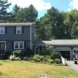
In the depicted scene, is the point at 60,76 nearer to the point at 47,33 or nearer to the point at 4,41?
the point at 4,41

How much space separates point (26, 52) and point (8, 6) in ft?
163

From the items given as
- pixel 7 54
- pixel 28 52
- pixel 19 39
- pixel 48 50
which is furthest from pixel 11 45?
pixel 48 50

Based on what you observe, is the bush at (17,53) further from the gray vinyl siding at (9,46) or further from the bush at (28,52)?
the gray vinyl siding at (9,46)

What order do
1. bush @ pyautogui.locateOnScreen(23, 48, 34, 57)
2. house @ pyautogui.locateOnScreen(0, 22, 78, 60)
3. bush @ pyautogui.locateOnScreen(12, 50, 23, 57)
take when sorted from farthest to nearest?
house @ pyautogui.locateOnScreen(0, 22, 78, 60) → bush @ pyautogui.locateOnScreen(23, 48, 34, 57) → bush @ pyautogui.locateOnScreen(12, 50, 23, 57)

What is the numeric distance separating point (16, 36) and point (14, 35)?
17.9 inches

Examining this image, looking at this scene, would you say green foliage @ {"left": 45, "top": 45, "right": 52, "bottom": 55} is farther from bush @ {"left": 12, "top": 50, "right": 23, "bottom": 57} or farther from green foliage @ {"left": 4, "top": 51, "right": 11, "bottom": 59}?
green foliage @ {"left": 4, "top": 51, "right": 11, "bottom": 59}

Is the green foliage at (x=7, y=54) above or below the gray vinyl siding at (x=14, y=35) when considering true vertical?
below

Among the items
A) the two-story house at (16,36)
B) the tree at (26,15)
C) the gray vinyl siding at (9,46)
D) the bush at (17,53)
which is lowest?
the bush at (17,53)

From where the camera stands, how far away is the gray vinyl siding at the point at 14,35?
42.8 m

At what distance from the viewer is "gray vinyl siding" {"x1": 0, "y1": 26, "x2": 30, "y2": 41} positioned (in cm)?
4275

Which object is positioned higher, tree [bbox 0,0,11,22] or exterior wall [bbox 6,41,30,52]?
tree [bbox 0,0,11,22]

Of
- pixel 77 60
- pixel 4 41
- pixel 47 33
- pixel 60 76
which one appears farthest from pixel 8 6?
pixel 60 76

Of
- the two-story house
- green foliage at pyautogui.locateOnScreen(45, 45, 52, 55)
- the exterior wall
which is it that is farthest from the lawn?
the two-story house

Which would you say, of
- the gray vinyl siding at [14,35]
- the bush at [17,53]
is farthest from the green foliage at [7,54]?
the gray vinyl siding at [14,35]
